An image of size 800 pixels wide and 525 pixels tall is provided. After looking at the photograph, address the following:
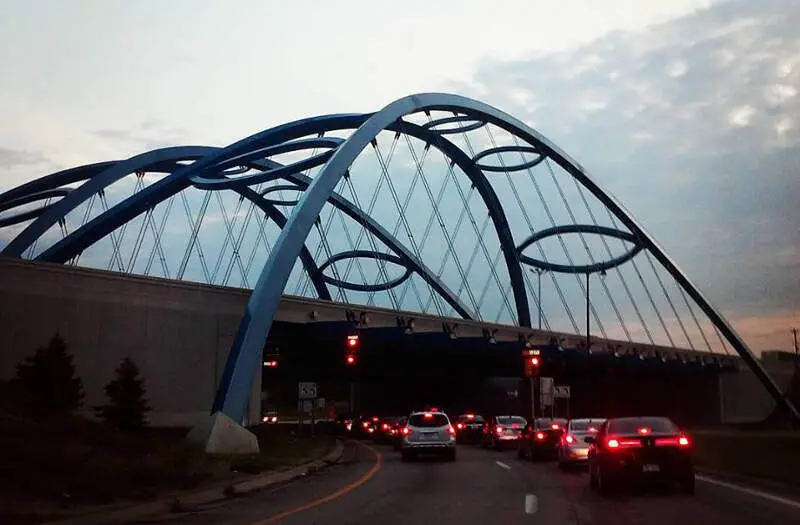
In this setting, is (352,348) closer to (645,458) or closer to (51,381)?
(51,381)

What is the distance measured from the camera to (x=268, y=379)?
84438 mm

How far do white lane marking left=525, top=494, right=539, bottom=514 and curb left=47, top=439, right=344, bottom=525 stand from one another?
19.5 ft

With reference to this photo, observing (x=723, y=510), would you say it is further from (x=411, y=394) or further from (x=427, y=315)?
(x=411, y=394)

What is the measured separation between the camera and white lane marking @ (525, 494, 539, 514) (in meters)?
15.8

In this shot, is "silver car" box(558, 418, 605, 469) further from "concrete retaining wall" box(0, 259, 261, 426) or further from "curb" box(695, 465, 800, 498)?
"concrete retaining wall" box(0, 259, 261, 426)

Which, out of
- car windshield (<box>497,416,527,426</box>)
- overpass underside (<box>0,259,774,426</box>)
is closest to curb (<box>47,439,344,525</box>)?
overpass underside (<box>0,259,774,426</box>)

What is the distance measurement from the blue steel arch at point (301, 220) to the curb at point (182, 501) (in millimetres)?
10204

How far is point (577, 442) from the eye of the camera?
88.9 feet

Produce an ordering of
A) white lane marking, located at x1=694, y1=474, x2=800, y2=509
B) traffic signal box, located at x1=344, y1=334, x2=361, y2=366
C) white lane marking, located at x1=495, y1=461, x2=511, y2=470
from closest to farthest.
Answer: white lane marking, located at x1=694, y1=474, x2=800, y2=509 < white lane marking, located at x1=495, y1=461, x2=511, y2=470 < traffic signal box, located at x1=344, y1=334, x2=361, y2=366

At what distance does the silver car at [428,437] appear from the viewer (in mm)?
33781

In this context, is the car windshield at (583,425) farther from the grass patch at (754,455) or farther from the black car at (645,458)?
the black car at (645,458)

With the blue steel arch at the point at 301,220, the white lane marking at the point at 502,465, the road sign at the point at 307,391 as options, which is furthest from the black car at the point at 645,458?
the road sign at the point at 307,391

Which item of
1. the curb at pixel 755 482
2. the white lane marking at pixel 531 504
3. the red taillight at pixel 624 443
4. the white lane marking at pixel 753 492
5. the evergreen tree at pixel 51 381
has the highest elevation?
the evergreen tree at pixel 51 381

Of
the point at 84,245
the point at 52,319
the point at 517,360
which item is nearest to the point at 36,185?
the point at 84,245
